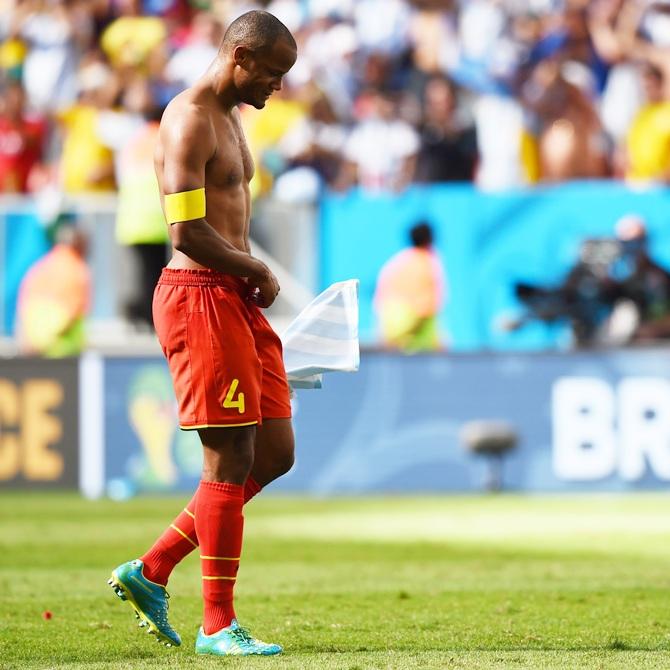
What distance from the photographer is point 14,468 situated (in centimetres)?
1434

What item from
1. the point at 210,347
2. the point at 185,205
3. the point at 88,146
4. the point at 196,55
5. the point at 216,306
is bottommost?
the point at 210,347

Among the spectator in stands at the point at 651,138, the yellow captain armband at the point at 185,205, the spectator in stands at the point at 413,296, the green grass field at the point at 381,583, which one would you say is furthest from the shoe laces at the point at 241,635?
the spectator in stands at the point at 651,138

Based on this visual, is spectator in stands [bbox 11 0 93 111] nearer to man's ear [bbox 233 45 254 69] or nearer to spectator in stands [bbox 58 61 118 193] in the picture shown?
spectator in stands [bbox 58 61 118 193]

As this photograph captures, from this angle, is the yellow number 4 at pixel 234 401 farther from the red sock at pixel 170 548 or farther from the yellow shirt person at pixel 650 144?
the yellow shirt person at pixel 650 144

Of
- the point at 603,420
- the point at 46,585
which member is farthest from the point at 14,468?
the point at 46,585

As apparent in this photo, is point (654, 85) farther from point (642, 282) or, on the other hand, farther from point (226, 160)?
point (226, 160)

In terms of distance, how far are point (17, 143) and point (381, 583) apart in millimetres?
9850

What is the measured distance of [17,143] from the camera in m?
16.9

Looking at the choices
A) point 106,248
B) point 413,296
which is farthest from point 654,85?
point 106,248

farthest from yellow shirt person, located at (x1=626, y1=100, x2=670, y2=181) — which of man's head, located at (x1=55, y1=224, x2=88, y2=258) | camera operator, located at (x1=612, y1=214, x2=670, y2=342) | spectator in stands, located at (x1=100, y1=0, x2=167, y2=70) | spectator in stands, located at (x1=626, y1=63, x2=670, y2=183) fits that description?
man's head, located at (x1=55, y1=224, x2=88, y2=258)

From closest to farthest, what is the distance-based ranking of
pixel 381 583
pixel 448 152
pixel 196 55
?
pixel 381 583
pixel 448 152
pixel 196 55

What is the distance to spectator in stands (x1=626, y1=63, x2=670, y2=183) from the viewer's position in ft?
51.2

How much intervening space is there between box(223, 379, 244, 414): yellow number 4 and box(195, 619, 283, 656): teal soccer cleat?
760 millimetres

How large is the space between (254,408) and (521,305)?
31.0 ft
